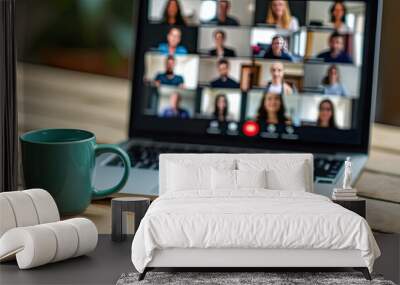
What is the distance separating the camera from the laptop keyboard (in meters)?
3.95

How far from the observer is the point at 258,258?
300 cm

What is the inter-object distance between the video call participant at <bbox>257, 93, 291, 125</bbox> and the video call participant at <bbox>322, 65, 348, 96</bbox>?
0.21 metres

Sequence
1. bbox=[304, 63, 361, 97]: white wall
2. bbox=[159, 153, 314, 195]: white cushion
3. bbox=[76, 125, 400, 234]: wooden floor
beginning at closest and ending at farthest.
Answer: bbox=[159, 153, 314, 195]: white cushion
bbox=[76, 125, 400, 234]: wooden floor
bbox=[304, 63, 361, 97]: white wall

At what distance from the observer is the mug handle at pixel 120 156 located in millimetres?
3545

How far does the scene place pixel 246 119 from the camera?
4250 millimetres

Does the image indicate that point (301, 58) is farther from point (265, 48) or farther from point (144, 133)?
point (144, 133)

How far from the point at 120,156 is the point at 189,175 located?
28 cm

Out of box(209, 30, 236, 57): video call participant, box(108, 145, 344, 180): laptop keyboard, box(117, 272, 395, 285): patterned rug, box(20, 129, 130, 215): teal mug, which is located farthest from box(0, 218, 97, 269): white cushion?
box(209, 30, 236, 57): video call participant

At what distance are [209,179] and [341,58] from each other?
1048 millimetres

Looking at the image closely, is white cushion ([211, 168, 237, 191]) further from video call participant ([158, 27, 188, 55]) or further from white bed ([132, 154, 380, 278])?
video call participant ([158, 27, 188, 55])

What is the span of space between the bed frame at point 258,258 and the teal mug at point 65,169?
63 cm

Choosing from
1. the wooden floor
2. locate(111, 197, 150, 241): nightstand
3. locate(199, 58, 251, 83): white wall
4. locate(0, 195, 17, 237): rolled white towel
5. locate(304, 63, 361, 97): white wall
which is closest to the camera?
locate(0, 195, 17, 237): rolled white towel

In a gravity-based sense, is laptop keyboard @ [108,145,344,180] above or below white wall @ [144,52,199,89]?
below

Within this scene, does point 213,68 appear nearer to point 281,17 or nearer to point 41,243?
point 281,17
